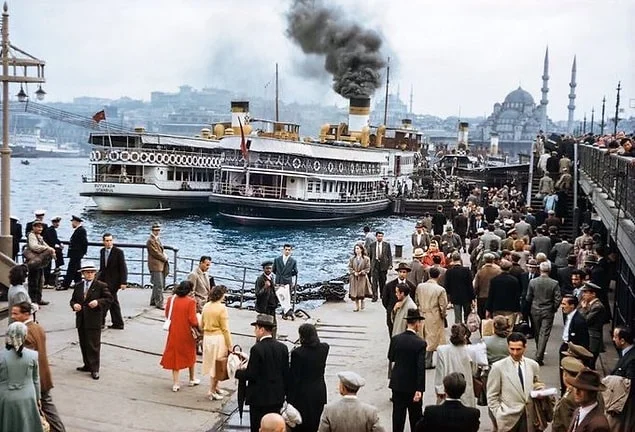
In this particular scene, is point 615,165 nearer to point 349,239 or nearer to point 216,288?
point 216,288

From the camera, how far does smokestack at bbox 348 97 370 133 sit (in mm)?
62594

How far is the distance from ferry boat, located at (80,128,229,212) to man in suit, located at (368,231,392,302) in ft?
118

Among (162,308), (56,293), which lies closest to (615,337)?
(162,308)

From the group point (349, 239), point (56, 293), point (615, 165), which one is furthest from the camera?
point (349, 239)

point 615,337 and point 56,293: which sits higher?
point 615,337

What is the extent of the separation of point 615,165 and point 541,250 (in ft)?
7.96

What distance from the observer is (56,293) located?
15617 mm

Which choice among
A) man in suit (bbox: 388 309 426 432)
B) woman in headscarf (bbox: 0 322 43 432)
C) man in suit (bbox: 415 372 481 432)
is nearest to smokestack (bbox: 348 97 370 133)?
man in suit (bbox: 388 309 426 432)

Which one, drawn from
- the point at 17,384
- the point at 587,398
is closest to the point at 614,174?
the point at 587,398

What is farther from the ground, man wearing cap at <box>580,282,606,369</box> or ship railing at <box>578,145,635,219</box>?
ship railing at <box>578,145,635,219</box>

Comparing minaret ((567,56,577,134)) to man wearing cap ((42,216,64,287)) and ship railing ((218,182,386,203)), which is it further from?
man wearing cap ((42,216,64,287))

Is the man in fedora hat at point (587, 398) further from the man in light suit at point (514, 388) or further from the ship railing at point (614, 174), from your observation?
the ship railing at point (614, 174)

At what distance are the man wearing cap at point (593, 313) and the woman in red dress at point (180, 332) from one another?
16.0 ft

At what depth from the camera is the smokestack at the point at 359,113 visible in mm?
A: 62594
